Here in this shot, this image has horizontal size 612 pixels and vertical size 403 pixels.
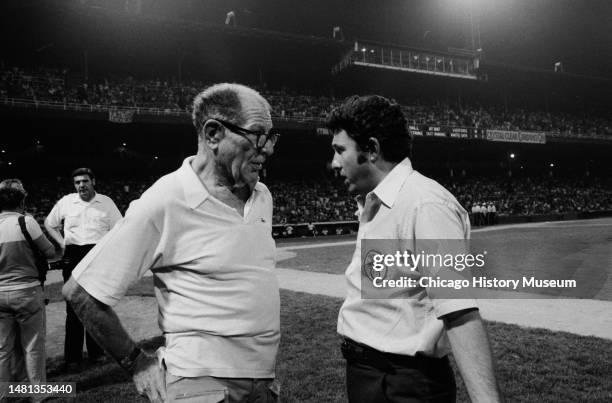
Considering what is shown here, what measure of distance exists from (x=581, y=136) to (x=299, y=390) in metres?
46.4

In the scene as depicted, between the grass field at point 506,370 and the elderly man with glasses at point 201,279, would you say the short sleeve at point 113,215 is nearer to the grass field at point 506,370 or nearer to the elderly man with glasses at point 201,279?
the grass field at point 506,370

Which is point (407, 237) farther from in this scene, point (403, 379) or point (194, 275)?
point (194, 275)

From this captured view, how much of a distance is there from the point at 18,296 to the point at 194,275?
3.45 metres

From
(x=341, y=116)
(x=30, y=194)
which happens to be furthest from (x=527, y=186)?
(x=341, y=116)

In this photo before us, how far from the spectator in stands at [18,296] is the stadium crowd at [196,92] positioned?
76.5 feet

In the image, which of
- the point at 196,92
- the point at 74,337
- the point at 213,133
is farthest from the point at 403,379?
the point at 196,92

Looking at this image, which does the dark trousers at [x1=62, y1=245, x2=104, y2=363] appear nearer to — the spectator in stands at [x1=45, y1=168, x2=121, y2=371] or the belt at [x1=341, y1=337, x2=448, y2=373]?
the spectator in stands at [x1=45, y1=168, x2=121, y2=371]

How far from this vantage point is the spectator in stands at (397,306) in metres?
1.51

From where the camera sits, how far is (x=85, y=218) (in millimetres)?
5676

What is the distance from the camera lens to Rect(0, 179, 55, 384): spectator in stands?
4.18m

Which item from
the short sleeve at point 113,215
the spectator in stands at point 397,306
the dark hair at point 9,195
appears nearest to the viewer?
the spectator in stands at point 397,306

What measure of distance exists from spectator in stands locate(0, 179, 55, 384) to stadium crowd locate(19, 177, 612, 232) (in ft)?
69.5

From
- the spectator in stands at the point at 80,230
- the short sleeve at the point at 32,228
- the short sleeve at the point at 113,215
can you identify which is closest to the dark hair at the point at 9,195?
the short sleeve at the point at 32,228

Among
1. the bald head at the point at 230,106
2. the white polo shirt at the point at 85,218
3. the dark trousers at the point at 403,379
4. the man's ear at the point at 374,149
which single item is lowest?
the dark trousers at the point at 403,379
